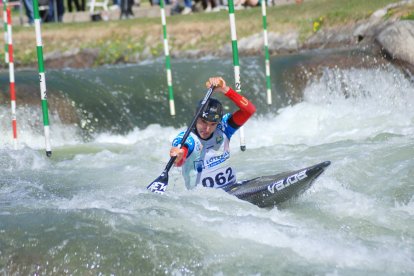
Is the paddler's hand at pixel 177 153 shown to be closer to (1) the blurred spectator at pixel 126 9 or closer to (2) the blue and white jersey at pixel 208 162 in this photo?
(2) the blue and white jersey at pixel 208 162

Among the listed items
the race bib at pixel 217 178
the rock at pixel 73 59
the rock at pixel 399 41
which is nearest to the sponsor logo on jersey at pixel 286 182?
the race bib at pixel 217 178

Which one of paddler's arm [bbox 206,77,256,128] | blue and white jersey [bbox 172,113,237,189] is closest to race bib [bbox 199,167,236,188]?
blue and white jersey [bbox 172,113,237,189]

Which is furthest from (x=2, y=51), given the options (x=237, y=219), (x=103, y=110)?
(x=237, y=219)

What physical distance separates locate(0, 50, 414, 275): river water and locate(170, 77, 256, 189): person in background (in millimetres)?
282

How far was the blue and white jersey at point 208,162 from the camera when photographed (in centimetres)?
714

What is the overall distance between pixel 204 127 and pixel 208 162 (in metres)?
0.32

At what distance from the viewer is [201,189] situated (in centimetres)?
705

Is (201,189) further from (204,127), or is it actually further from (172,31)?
(172,31)

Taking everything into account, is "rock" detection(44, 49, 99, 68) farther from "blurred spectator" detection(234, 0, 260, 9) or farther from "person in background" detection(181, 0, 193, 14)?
"blurred spectator" detection(234, 0, 260, 9)

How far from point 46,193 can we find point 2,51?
1031 centimetres

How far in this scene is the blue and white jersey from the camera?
23.4 feet

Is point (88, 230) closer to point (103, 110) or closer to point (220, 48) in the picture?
point (103, 110)

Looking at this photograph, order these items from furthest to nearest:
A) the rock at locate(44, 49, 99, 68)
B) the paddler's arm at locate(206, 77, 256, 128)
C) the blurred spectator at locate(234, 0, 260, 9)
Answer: the blurred spectator at locate(234, 0, 260, 9)
the rock at locate(44, 49, 99, 68)
the paddler's arm at locate(206, 77, 256, 128)

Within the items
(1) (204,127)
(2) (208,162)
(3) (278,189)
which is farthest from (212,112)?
(3) (278,189)
